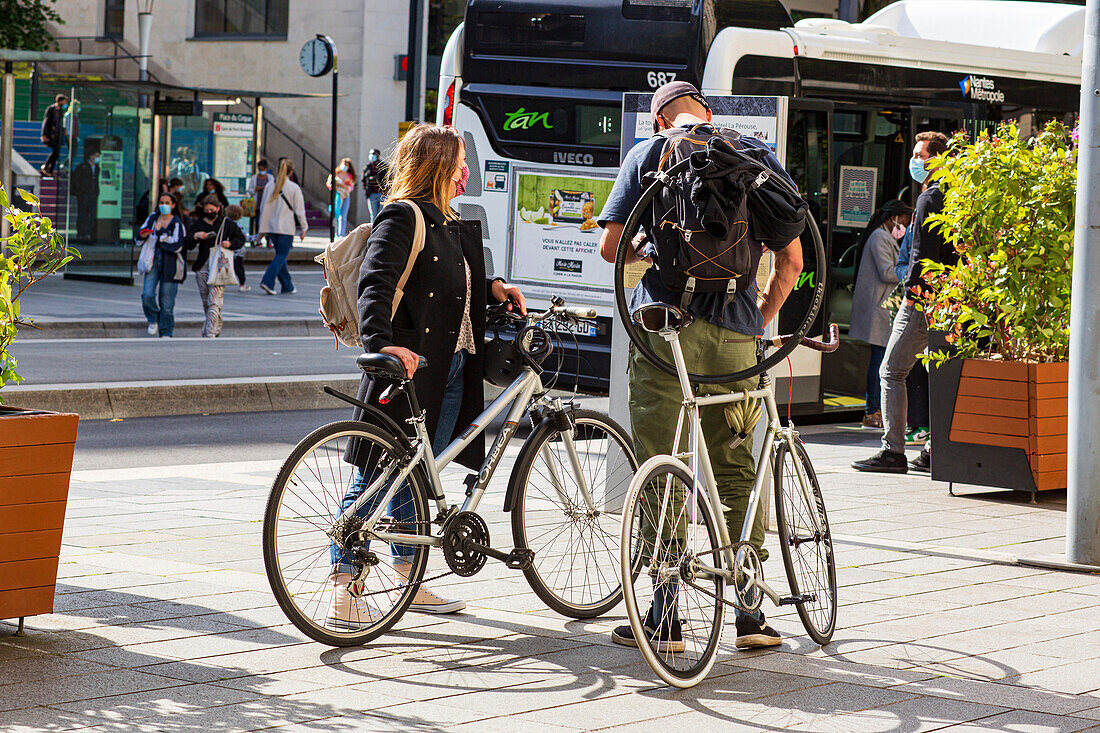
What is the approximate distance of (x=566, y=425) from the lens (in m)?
5.72

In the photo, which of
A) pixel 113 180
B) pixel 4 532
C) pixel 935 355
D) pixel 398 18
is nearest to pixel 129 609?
pixel 4 532

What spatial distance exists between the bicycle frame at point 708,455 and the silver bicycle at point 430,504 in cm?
57

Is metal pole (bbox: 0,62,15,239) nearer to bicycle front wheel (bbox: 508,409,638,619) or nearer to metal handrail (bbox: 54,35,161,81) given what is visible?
bicycle front wheel (bbox: 508,409,638,619)

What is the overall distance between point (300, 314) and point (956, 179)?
12.6 metres

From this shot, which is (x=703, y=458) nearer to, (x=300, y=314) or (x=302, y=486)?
(x=302, y=486)

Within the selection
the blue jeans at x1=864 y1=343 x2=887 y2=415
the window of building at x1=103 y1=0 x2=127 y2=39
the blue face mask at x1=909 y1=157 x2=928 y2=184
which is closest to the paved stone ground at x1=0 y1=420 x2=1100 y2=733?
the blue face mask at x1=909 y1=157 x2=928 y2=184

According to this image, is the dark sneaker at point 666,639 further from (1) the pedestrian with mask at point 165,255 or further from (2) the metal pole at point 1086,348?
(1) the pedestrian with mask at point 165,255

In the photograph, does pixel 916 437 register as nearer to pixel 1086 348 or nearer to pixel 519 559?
pixel 1086 348

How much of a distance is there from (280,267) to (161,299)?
6.75 metres

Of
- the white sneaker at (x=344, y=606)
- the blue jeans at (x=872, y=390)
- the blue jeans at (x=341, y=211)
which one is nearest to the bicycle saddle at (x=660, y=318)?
the white sneaker at (x=344, y=606)

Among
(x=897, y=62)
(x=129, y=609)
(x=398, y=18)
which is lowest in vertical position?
(x=129, y=609)

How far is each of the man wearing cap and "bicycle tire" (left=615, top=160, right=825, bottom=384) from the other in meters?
0.07

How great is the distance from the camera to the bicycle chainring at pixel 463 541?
17.7ft

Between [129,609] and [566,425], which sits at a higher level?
[566,425]
